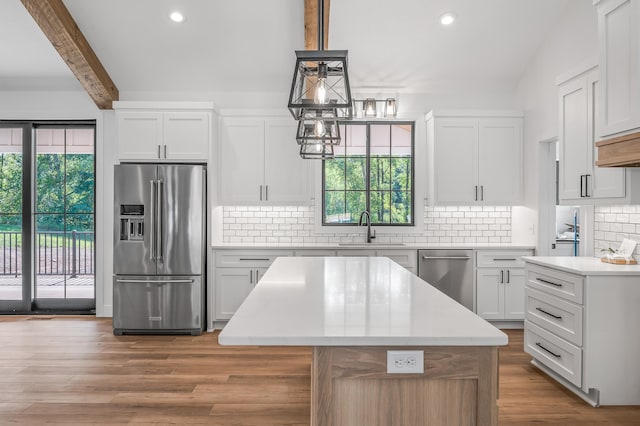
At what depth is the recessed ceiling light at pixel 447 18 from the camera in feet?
14.9

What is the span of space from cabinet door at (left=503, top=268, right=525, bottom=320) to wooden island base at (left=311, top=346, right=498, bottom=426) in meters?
3.64

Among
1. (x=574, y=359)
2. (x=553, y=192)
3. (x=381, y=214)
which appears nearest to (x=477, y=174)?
(x=553, y=192)

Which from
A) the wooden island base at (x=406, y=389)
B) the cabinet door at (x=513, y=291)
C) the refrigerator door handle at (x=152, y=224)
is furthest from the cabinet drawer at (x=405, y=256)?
the wooden island base at (x=406, y=389)

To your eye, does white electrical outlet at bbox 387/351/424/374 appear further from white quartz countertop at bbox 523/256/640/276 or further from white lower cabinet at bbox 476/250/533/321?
white lower cabinet at bbox 476/250/533/321

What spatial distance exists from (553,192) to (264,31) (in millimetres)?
3627

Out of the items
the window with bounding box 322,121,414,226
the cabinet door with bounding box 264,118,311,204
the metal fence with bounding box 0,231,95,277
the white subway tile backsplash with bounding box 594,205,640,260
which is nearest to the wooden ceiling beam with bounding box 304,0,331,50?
Answer: the cabinet door with bounding box 264,118,311,204

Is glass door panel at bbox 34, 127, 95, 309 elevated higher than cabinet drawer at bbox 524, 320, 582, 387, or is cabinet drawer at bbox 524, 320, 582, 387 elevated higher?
glass door panel at bbox 34, 127, 95, 309

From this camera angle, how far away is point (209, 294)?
4.99 m

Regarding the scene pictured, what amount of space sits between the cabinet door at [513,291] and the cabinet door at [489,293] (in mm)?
56

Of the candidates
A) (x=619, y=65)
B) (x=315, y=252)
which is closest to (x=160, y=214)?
(x=315, y=252)

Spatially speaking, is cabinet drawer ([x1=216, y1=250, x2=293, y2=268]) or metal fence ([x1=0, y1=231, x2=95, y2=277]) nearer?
cabinet drawer ([x1=216, y1=250, x2=293, y2=268])

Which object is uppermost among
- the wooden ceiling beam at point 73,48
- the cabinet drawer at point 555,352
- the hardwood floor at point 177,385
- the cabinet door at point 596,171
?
the wooden ceiling beam at point 73,48

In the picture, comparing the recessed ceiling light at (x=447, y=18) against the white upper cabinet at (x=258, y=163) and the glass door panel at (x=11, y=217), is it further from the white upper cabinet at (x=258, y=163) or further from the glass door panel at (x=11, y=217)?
the glass door panel at (x=11, y=217)

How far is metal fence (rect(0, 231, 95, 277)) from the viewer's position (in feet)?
18.6
